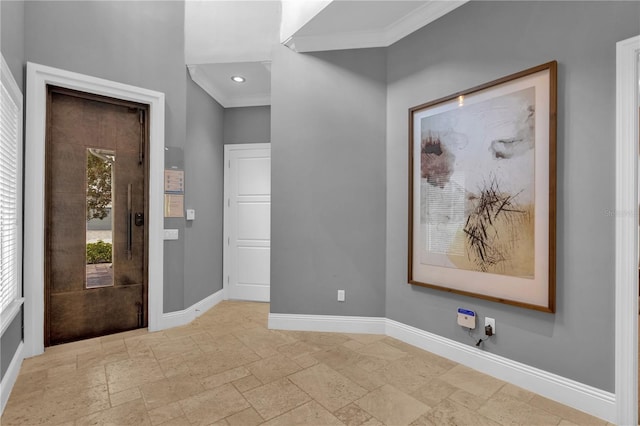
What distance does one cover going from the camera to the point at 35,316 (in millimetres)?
2572

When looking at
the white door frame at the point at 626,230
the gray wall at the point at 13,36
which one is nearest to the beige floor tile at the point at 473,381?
the white door frame at the point at 626,230

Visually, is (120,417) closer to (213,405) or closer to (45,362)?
(213,405)

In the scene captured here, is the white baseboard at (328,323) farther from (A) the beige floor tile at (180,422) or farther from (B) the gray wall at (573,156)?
(A) the beige floor tile at (180,422)

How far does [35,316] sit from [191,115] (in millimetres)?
2366

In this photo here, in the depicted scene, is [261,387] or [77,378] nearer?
[261,387]

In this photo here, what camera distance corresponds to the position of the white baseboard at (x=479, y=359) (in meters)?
1.88

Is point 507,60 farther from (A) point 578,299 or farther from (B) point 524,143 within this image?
(A) point 578,299

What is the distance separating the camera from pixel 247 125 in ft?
14.5

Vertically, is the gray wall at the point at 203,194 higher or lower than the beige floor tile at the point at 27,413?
higher

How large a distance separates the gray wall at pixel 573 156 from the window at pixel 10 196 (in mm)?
3196

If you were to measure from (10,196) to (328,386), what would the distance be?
2.58m

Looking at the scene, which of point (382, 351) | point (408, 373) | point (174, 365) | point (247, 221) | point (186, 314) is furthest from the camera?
point (247, 221)

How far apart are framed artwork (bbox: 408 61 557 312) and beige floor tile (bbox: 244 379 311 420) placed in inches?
53.9

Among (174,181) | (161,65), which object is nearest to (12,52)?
(161,65)
